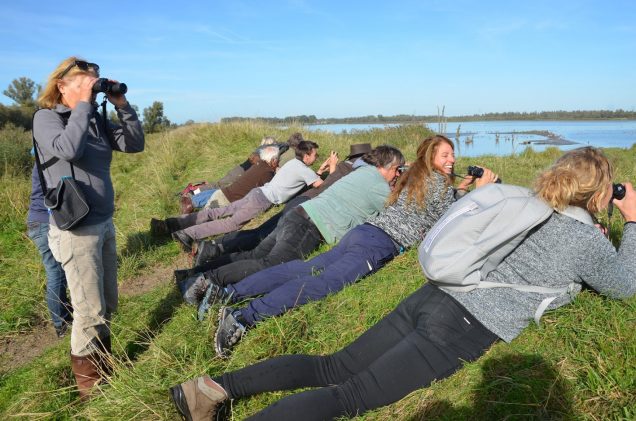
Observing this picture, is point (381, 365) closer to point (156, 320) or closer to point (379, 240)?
point (379, 240)

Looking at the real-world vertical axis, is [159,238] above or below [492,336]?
below

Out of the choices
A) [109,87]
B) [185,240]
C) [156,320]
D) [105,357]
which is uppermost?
[109,87]

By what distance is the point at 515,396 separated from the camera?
87.2 inches

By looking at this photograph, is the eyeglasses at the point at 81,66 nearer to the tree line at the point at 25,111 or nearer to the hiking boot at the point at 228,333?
the hiking boot at the point at 228,333

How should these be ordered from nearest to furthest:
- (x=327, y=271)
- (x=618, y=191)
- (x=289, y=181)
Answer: (x=618, y=191) → (x=327, y=271) → (x=289, y=181)

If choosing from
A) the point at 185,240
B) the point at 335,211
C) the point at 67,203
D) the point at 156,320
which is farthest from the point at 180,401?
the point at 185,240

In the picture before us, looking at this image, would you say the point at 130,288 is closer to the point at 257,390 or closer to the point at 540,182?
the point at 257,390

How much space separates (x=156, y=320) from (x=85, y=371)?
1028 millimetres

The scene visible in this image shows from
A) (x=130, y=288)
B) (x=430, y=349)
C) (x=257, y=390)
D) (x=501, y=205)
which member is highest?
(x=501, y=205)

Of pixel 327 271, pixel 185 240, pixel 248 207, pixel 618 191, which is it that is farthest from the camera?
pixel 248 207

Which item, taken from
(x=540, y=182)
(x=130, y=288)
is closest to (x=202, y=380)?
(x=540, y=182)

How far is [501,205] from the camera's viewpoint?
2283 mm

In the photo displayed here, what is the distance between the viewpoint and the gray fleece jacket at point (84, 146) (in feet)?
8.98

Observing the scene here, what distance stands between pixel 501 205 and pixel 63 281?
3.71 metres
